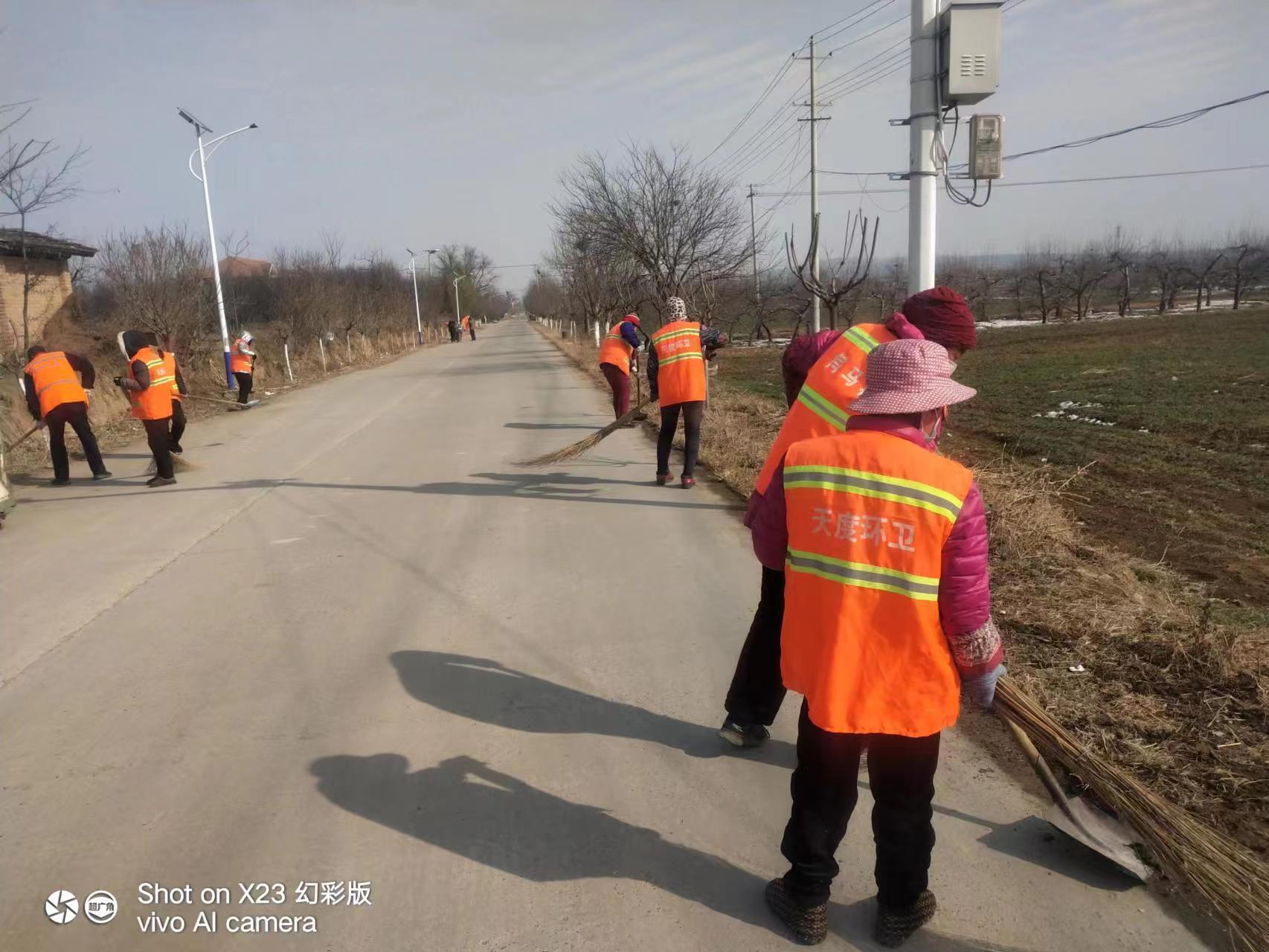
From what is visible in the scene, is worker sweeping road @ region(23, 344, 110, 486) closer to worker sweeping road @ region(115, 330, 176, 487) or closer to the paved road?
worker sweeping road @ region(115, 330, 176, 487)

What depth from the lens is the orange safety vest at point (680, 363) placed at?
7.76 meters

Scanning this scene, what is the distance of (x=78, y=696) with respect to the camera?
4.24 metres

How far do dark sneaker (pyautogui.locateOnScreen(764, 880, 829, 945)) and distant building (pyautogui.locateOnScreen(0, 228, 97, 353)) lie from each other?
18.0m

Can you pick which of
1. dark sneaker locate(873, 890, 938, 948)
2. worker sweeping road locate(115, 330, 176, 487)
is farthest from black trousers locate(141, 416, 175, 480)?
dark sneaker locate(873, 890, 938, 948)

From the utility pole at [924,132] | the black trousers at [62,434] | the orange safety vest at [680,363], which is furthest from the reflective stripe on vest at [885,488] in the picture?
the black trousers at [62,434]

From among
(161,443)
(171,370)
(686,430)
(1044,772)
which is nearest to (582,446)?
(686,430)

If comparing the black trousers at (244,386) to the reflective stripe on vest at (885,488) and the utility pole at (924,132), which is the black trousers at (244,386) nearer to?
the utility pole at (924,132)

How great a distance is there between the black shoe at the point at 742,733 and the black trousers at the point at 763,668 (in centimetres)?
2

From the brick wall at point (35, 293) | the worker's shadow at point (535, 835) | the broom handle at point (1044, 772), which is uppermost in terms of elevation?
the brick wall at point (35, 293)

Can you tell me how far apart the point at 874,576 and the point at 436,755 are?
7.03 feet

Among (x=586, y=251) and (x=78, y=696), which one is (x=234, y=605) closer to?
(x=78, y=696)

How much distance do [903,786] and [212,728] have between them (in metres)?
3.01

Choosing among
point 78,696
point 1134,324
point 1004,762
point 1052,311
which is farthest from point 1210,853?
point 1052,311

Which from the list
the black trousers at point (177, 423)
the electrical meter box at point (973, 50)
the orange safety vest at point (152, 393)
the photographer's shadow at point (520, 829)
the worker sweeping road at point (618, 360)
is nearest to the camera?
the photographer's shadow at point (520, 829)
